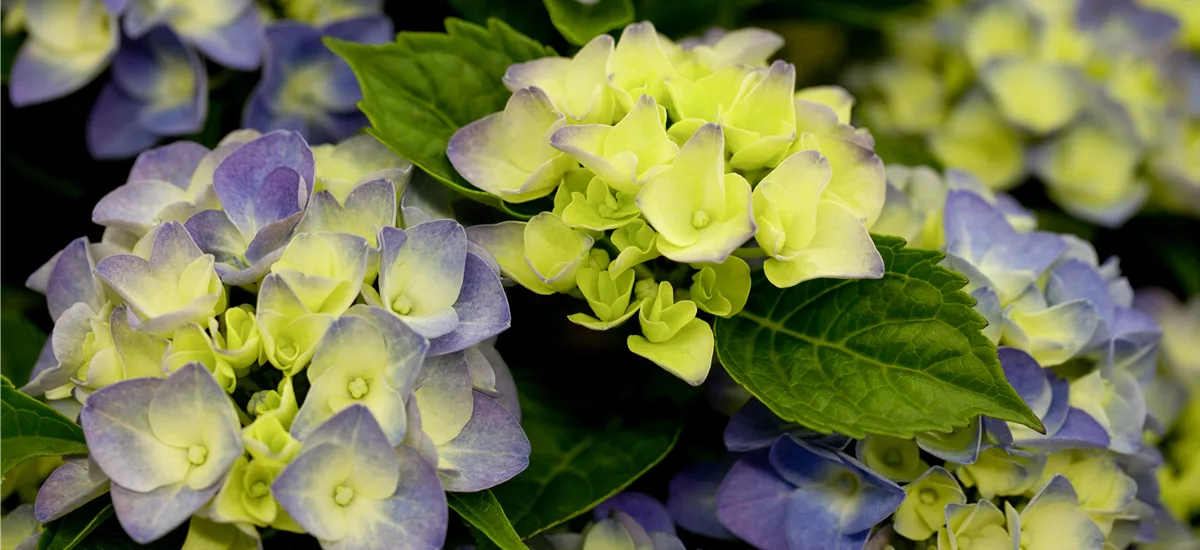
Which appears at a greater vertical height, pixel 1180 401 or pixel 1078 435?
pixel 1078 435

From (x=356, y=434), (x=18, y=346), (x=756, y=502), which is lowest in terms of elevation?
(x=18, y=346)

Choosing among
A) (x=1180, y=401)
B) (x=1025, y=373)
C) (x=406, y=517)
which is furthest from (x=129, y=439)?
(x=1180, y=401)

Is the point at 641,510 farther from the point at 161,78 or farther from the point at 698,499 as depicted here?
the point at 161,78

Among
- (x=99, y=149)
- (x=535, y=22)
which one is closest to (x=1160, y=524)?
(x=535, y=22)

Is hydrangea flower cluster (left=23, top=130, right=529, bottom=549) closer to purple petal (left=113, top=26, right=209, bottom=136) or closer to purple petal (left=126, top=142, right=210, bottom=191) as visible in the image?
purple petal (left=126, top=142, right=210, bottom=191)

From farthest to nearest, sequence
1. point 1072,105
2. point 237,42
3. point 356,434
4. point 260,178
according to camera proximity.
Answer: point 1072,105
point 237,42
point 260,178
point 356,434

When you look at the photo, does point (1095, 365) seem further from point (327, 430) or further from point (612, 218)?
point (327, 430)

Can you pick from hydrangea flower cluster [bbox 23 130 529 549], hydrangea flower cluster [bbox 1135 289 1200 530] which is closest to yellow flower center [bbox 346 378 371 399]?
hydrangea flower cluster [bbox 23 130 529 549]
